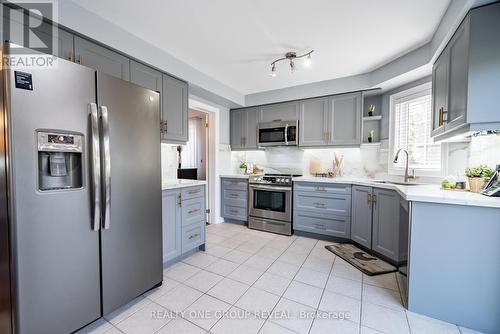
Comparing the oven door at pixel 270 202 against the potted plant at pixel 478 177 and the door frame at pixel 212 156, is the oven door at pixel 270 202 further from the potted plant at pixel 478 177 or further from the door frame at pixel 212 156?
the potted plant at pixel 478 177

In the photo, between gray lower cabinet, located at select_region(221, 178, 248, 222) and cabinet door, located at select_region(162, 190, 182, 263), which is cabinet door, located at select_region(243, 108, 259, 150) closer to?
gray lower cabinet, located at select_region(221, 178, 248, 222)

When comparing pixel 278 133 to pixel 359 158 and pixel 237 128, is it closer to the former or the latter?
pixel 237 128

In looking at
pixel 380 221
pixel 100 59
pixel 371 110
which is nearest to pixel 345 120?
pixel 371 110

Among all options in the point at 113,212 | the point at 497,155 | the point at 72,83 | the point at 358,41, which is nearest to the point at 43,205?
the point at 113,212

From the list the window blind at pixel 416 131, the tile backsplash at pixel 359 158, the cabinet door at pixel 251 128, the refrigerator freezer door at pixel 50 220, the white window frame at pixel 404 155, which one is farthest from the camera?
the cabinet door at pixel 251 128

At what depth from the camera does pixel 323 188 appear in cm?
311

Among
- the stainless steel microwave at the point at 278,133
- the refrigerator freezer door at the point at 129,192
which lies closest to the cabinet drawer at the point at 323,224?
the stainless steel microwave at the point at 278,133

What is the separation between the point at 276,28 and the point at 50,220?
7.69 feet

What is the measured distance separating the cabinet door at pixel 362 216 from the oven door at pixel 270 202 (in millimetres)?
925

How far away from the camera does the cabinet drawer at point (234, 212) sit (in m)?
3.79

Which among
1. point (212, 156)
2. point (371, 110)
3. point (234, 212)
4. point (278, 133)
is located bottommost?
point (234, 212)

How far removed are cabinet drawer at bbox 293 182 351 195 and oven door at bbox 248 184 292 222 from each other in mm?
176

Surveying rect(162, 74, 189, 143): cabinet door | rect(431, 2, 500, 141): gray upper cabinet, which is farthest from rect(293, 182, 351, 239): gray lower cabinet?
rect(162, 74, 189, 143): cabinet door

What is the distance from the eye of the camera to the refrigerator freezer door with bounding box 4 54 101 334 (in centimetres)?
109
